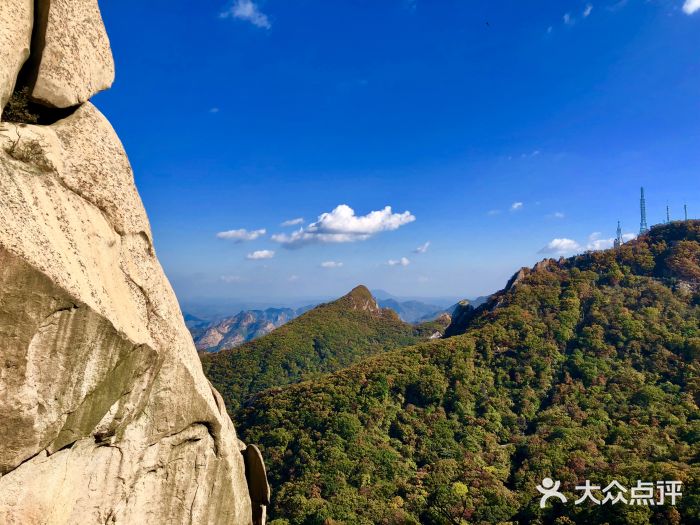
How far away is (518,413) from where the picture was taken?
48.4 meters

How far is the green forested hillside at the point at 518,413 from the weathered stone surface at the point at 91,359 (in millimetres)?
27219

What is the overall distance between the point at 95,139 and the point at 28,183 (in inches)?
80.6

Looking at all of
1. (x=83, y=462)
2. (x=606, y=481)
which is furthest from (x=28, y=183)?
(x=606, y=481)

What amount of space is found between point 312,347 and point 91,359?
95.1m

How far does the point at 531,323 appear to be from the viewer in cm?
6016

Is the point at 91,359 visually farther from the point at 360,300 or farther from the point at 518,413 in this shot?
the point at 360,300

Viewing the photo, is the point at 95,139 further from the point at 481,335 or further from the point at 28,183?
the point at 481,335

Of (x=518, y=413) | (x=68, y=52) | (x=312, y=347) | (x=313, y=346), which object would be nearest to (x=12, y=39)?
(x=68, y=52)

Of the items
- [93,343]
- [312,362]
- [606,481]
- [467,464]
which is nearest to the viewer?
[93,343]

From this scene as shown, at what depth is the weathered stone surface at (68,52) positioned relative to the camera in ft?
23.3

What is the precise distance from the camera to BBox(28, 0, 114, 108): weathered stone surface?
7102mm

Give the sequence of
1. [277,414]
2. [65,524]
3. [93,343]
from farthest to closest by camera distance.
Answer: [277,414] < [65,524] < [93,343]

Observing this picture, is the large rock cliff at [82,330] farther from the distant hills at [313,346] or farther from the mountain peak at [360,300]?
the mountain peak at [360,300]

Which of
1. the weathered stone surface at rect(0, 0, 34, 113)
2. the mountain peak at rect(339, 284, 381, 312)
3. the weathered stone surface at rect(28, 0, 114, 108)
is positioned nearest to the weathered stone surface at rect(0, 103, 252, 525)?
the weathered stone surface at rect(28, 0, 114, 108)
